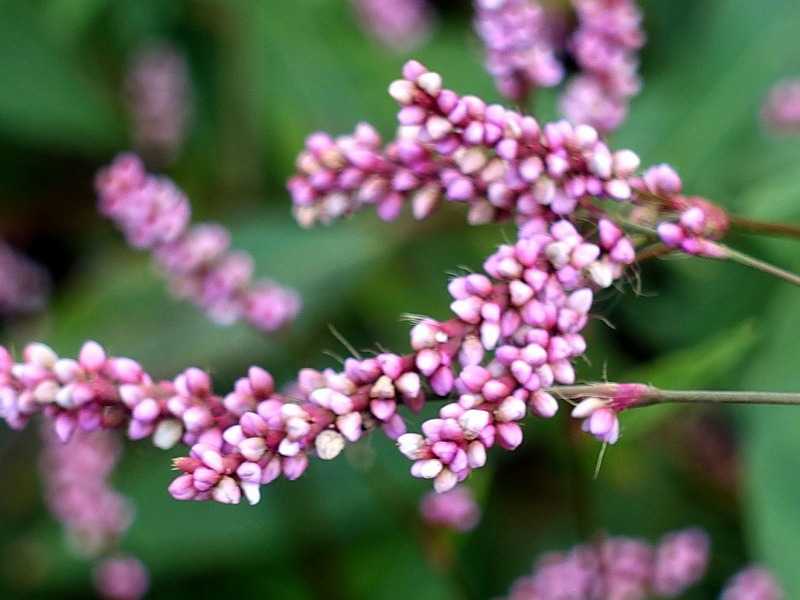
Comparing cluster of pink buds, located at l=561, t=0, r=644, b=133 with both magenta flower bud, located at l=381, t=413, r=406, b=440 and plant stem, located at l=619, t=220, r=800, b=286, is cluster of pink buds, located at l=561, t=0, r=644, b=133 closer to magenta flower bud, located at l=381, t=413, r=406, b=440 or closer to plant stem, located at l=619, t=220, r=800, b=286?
plant stem, located at l=619, t=220, r=800, b=286

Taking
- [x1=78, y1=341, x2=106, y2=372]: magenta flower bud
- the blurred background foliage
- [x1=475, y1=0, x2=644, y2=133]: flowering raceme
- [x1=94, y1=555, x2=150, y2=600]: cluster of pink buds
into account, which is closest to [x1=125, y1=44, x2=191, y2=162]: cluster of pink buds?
the blurred background foliage

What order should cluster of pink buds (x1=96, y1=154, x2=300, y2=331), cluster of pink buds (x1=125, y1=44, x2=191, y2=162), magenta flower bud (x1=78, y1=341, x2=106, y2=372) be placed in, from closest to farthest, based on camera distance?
magenta flower bud (x1=78, y1=341, x2=106, y2=372)
cluster of pink buds (x1=96, y1=154, x2=300, y2=331)
cluster of pink buds (x1=125, y1=44, x2=191, y2=162)

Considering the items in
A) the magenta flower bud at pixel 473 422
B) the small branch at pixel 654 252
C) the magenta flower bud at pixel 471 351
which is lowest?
the magenta flower bud at pixel 473 422

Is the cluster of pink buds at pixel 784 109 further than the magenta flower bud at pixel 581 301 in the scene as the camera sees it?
Yes

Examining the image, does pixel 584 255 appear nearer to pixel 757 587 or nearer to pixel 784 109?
pixel 757 587

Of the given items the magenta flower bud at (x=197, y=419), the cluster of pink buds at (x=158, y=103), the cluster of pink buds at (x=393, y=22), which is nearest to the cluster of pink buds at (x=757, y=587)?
the magenta flower bud at (x=197, y=419)

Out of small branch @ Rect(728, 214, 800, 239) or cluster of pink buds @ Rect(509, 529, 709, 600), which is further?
cluster of pink buds @ Rect(509, 529, 709, 600)

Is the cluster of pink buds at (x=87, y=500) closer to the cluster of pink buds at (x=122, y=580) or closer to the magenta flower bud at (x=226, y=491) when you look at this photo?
the cluster of pink buds at (x=122, y=580)
